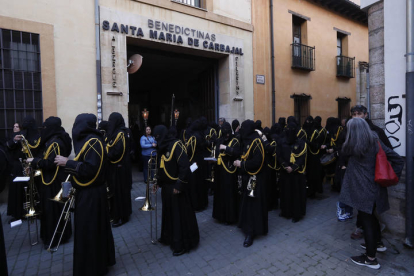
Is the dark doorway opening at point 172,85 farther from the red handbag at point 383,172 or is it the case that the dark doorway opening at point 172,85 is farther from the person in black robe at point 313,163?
the red handbag at point 383,172

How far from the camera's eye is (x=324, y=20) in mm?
13883

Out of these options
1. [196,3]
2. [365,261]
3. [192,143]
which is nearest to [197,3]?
[196,3]

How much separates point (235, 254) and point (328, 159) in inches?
179

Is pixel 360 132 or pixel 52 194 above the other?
pixel 360 132

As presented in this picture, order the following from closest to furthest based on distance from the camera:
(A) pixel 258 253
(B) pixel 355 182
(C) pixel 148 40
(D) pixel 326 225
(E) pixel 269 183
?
1. (B) pixel 355 182
2. (A) pixel 258 253
3. (D) pixel 326 225
4. (E) pixel 269 183
5. (C) pixel 148 40

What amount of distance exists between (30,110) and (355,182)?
759 cm

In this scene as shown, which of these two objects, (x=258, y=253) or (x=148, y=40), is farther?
(x=148, y=40)

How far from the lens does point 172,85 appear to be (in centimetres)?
1555

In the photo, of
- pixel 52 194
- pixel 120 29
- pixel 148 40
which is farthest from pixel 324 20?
pixel 52 194

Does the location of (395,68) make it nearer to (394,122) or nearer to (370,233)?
(394,122)

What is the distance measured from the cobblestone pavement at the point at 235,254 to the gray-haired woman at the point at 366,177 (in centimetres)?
46

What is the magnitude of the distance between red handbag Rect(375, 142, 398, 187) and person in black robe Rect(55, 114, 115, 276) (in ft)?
12.0

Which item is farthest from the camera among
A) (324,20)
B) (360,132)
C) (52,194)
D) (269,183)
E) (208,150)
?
(324,20)

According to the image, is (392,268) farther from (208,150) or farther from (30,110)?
(30,110)
